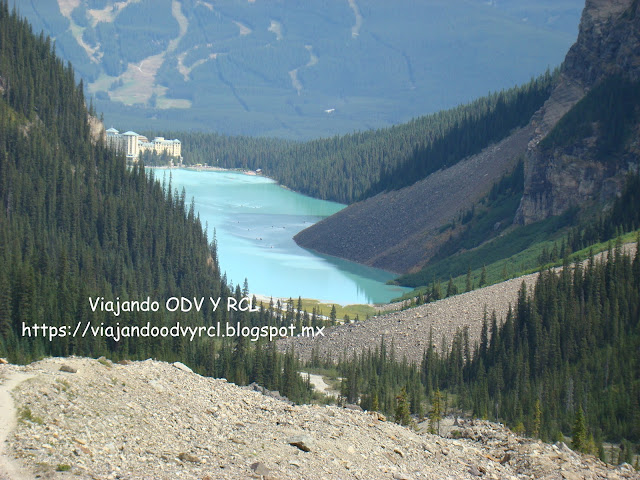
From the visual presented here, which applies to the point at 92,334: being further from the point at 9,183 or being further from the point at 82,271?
the point at 9,183

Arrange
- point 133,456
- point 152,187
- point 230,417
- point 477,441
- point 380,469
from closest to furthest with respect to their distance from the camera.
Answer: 1. point 133,456
2. point 380,469
3. point 230,417
4. point 477,441
5. point 152,187

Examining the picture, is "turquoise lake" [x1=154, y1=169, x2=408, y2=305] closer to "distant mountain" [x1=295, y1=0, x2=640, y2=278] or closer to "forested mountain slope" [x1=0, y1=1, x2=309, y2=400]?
"distant mountain" [x1=295, y1=0, x2=640, y2=278]

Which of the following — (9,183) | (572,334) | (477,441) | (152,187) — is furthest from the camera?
(152,187)

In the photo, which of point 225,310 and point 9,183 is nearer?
point 225,310

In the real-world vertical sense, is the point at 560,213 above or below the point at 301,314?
above

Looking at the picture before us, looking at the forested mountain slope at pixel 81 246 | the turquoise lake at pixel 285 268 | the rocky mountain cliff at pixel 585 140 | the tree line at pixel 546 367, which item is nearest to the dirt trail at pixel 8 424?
the tree line at pixel 546 367

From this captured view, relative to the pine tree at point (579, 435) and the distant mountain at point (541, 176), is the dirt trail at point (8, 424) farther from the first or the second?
the distant mountain at point (541, 176)

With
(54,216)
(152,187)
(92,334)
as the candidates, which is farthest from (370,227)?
(92,334)
